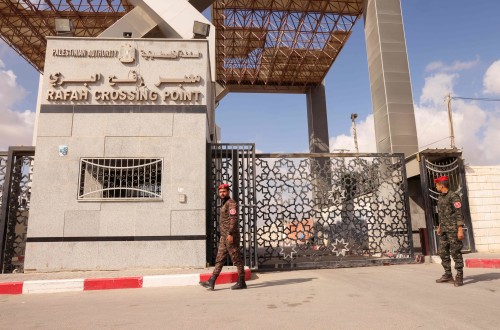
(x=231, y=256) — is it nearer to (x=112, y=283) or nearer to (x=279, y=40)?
(x=112, y=283)

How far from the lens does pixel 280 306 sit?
12.3 ft

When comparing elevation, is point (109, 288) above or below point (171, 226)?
below

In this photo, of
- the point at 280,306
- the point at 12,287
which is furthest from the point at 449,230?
the point at 12,287

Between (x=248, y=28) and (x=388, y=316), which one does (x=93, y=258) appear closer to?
(x=388, y=316)

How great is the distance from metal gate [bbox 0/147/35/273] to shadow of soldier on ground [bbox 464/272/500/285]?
7.58 meters

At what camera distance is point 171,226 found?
6.28 metres

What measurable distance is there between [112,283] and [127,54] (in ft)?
14.1

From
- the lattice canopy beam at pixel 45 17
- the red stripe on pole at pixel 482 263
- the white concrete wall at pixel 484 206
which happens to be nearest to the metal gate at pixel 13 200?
the red stripe on pole at pixel 482 263

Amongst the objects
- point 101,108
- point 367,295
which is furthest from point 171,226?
point 367,295

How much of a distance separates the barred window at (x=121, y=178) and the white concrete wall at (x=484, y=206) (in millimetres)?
7513

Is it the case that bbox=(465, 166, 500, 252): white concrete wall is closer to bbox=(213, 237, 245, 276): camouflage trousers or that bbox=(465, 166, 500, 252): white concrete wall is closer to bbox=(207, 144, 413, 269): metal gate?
bbox=(207, 144, 413, 269): metal gate

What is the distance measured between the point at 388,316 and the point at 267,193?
14.2 feet

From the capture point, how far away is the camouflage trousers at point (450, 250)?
494 centimetres

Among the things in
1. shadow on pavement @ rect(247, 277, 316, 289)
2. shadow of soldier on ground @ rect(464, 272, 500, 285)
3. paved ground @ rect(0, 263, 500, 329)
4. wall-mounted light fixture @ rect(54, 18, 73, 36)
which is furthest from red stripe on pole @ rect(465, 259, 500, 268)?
wall-mounted light fixture @ rect(54, 18, 73, 36)
